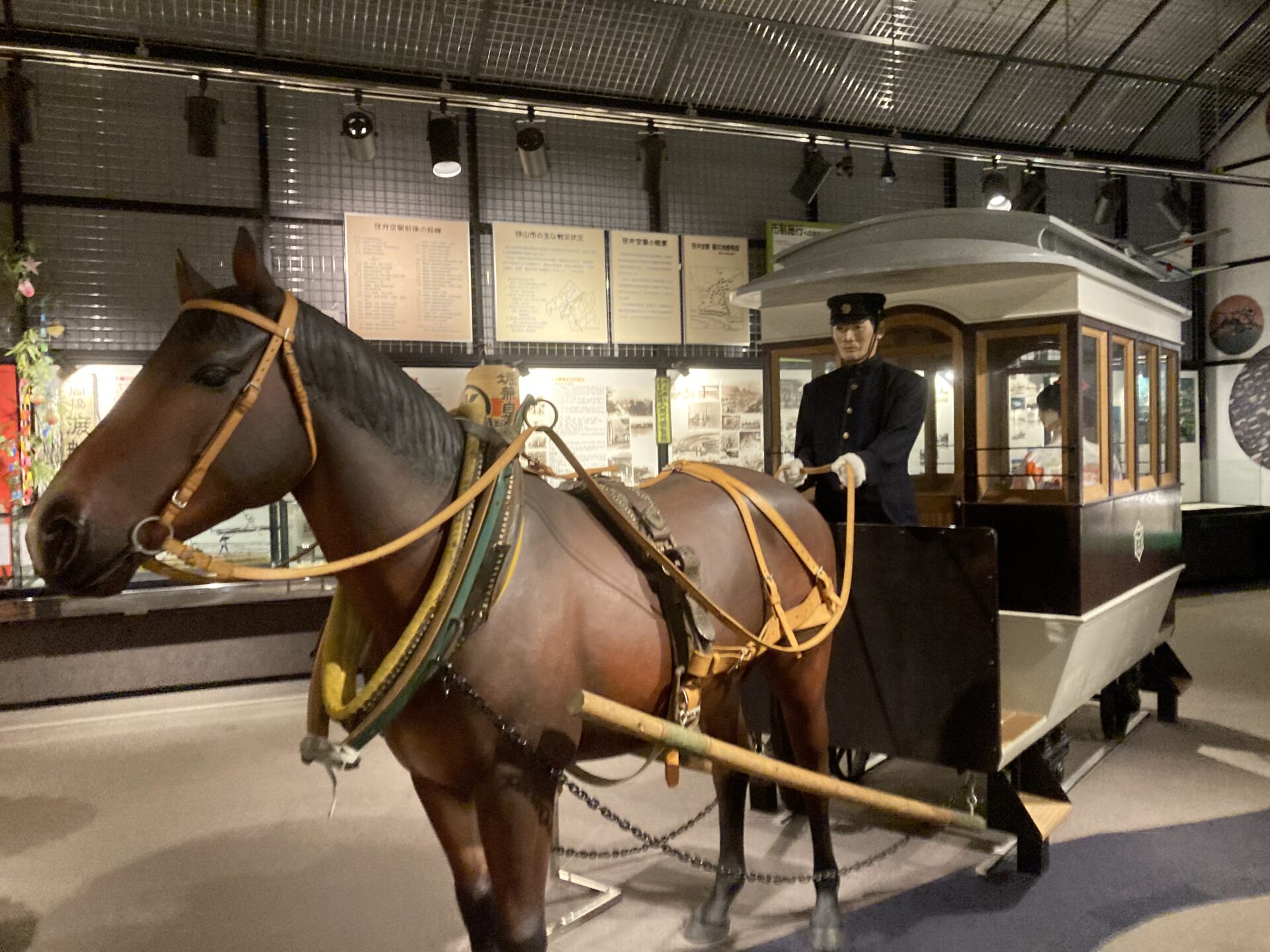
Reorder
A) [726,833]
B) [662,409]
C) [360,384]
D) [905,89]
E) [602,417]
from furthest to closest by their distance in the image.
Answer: [905,89] → [662,409] → [602,417] → [726,833] → [360,384]

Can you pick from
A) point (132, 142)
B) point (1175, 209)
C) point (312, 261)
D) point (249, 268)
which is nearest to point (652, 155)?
point (312, 261)

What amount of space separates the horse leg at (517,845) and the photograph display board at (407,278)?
15.2ft

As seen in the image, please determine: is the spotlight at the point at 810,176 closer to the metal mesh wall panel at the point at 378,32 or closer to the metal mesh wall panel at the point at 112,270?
the metal mesh wall panel at the point at 378,32

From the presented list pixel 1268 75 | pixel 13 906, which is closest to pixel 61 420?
pixel 13 906

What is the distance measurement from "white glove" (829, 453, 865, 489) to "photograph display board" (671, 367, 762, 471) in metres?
3.76

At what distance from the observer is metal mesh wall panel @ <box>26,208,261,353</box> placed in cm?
513

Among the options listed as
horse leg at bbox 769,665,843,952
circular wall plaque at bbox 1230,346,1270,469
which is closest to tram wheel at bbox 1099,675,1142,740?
horse leg at bbox 769,665,843,952

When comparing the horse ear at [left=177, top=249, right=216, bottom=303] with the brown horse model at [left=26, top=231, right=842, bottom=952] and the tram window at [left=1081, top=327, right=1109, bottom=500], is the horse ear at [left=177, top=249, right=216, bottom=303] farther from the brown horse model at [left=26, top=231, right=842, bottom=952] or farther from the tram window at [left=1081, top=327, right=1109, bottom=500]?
the tram window at [left=1081, top=327, right=1109, bottom=500]

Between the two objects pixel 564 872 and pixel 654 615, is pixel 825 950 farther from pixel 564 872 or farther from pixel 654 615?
pixel 654 615

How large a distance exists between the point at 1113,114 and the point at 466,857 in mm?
8678

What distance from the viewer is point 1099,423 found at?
11.2 feet

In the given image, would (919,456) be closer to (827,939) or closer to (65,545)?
(827,939)

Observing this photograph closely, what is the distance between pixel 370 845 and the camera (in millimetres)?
3365

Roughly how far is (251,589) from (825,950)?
426 centimetres
